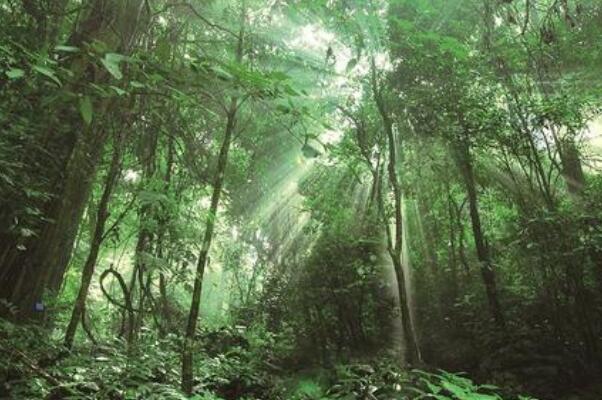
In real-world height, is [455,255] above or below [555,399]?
above

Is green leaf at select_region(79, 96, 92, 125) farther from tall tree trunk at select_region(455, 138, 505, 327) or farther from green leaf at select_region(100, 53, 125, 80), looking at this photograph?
tall tree trunk at select_region(455, 138, 505, 327)

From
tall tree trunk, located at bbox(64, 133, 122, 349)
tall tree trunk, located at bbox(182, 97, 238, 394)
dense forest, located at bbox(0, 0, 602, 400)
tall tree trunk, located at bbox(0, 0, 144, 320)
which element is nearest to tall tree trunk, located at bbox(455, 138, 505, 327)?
dense forest, located at bbox(0, 0, 602, 400)

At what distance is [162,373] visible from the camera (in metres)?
4.07

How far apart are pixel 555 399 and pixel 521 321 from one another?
1752 millimetres

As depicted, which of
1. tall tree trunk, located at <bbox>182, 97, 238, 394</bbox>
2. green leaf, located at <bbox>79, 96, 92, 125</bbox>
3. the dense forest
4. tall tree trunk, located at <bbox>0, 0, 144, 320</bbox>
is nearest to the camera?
green leaf, located at <bbox>79, 96, 92, 125</bbox>

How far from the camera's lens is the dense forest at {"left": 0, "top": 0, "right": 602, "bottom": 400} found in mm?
3148

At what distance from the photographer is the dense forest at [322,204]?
3.15m

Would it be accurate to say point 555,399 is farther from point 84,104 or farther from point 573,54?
point 84,104

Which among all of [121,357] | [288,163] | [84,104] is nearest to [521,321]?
[288,163]

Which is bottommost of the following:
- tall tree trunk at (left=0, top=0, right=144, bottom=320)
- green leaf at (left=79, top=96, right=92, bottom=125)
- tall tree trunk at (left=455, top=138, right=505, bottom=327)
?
green leaf at (left=79, top=96, right=92, bottom=125)

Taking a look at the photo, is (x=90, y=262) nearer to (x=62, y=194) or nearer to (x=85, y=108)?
(x=62, y=194)

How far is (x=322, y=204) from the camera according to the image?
975cm

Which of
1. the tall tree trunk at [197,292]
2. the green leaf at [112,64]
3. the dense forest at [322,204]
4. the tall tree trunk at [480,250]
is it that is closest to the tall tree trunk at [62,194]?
the dense forest at [322,204]

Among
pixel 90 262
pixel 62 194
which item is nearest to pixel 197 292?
pixel 90 262
